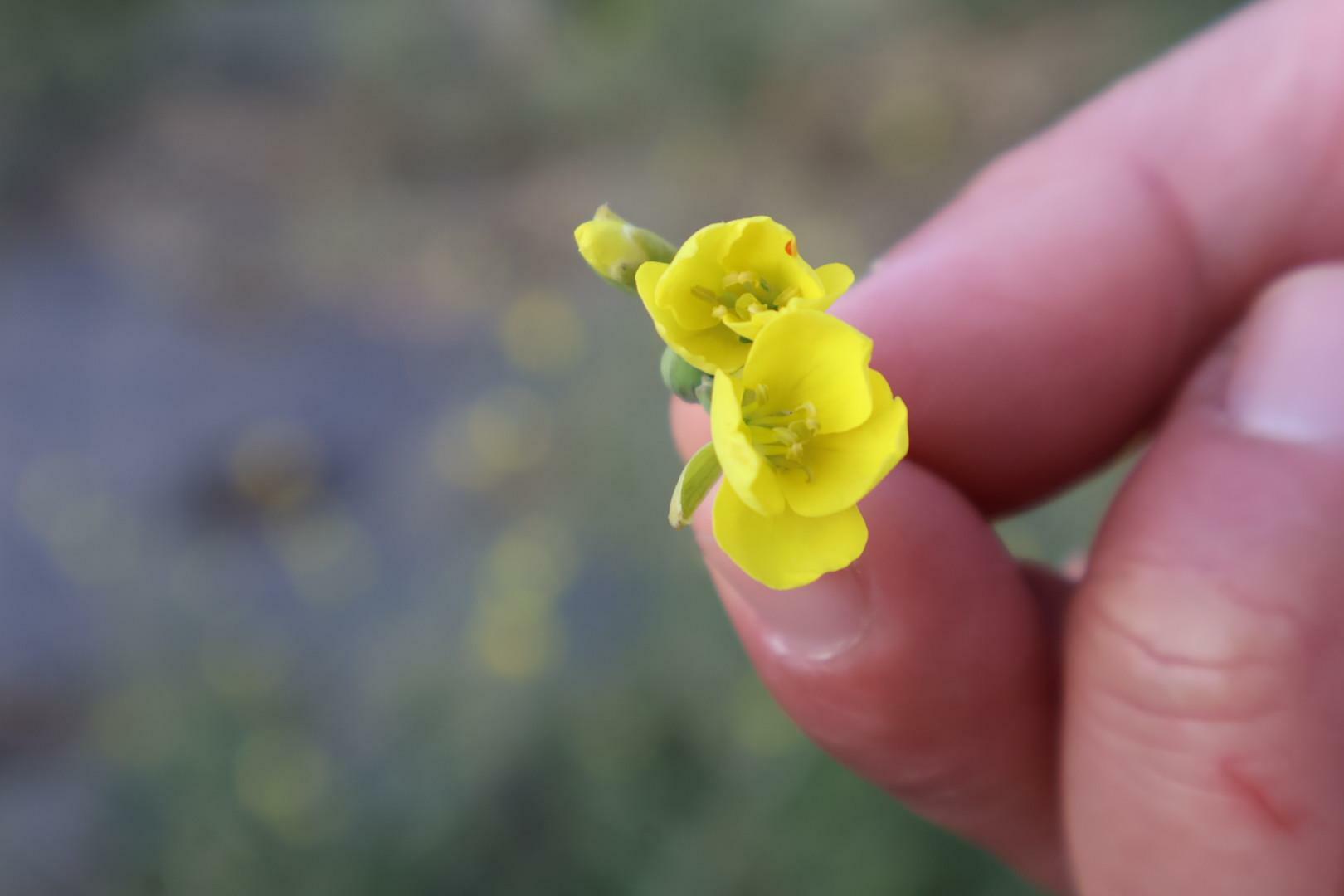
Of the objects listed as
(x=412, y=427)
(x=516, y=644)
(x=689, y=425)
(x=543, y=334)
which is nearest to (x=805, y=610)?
(x=689, y=425)

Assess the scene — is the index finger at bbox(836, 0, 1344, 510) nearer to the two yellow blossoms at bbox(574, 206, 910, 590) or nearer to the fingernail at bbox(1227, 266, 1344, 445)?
the fingernail at bbox(1227, 266, 1344, 445)

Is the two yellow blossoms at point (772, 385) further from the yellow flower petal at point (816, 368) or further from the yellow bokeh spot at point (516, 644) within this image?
the yellow bokeh spot at point (516, 644)

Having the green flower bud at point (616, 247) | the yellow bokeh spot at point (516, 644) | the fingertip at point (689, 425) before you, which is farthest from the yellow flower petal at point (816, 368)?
the yellow bokeh spot at point (516, 644)

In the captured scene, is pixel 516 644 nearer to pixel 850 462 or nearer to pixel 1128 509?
pixel 1128 509

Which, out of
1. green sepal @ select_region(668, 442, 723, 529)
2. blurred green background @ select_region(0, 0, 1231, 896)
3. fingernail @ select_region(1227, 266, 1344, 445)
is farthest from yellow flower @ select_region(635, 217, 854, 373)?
blurred green background @ select_region(0, 0, 1231, 896)

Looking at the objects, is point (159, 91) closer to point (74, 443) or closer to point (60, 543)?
point (74, 443)

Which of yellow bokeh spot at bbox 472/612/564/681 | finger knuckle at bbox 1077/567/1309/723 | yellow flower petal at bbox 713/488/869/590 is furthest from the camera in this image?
yellow bokeh spot at bbox 472/612/564/681
